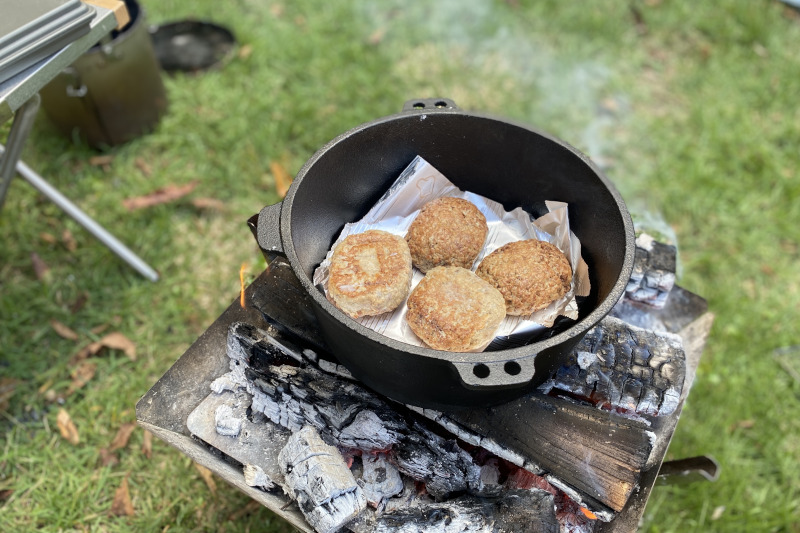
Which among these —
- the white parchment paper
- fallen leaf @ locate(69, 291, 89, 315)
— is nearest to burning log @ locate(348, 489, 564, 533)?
the white parchment paper

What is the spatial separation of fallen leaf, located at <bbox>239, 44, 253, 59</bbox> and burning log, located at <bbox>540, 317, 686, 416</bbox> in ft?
10.7

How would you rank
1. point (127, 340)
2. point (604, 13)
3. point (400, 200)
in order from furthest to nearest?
1. point (604, 13)
2. point (127, 340)
3. point (400, 200)

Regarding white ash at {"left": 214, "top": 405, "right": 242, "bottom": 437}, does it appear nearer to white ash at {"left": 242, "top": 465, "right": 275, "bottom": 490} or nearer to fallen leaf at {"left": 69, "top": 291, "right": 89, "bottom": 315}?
white ash at {"left": 242, "top": 465, "right": 275, "bottom": 490}

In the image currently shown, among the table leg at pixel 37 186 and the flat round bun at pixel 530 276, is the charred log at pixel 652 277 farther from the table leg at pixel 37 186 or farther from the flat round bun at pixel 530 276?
the table leg at pixel 37 186

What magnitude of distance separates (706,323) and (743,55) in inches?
119

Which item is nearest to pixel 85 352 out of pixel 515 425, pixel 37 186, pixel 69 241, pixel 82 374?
pixel 82 374

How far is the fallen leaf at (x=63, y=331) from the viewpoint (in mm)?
2828

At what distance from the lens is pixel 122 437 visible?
253 cm

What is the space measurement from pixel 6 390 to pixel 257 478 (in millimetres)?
1527

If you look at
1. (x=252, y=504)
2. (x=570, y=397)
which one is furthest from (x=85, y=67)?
(x=570, y=397)

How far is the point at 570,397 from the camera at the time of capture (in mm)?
1946

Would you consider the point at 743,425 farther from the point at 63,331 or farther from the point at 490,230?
the point at 63,331

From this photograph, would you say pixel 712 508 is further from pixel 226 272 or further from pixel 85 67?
pixel 85 67

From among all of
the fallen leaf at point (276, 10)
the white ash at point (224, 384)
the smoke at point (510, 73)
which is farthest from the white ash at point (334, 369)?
the fallen leaf at point (276, 10)
